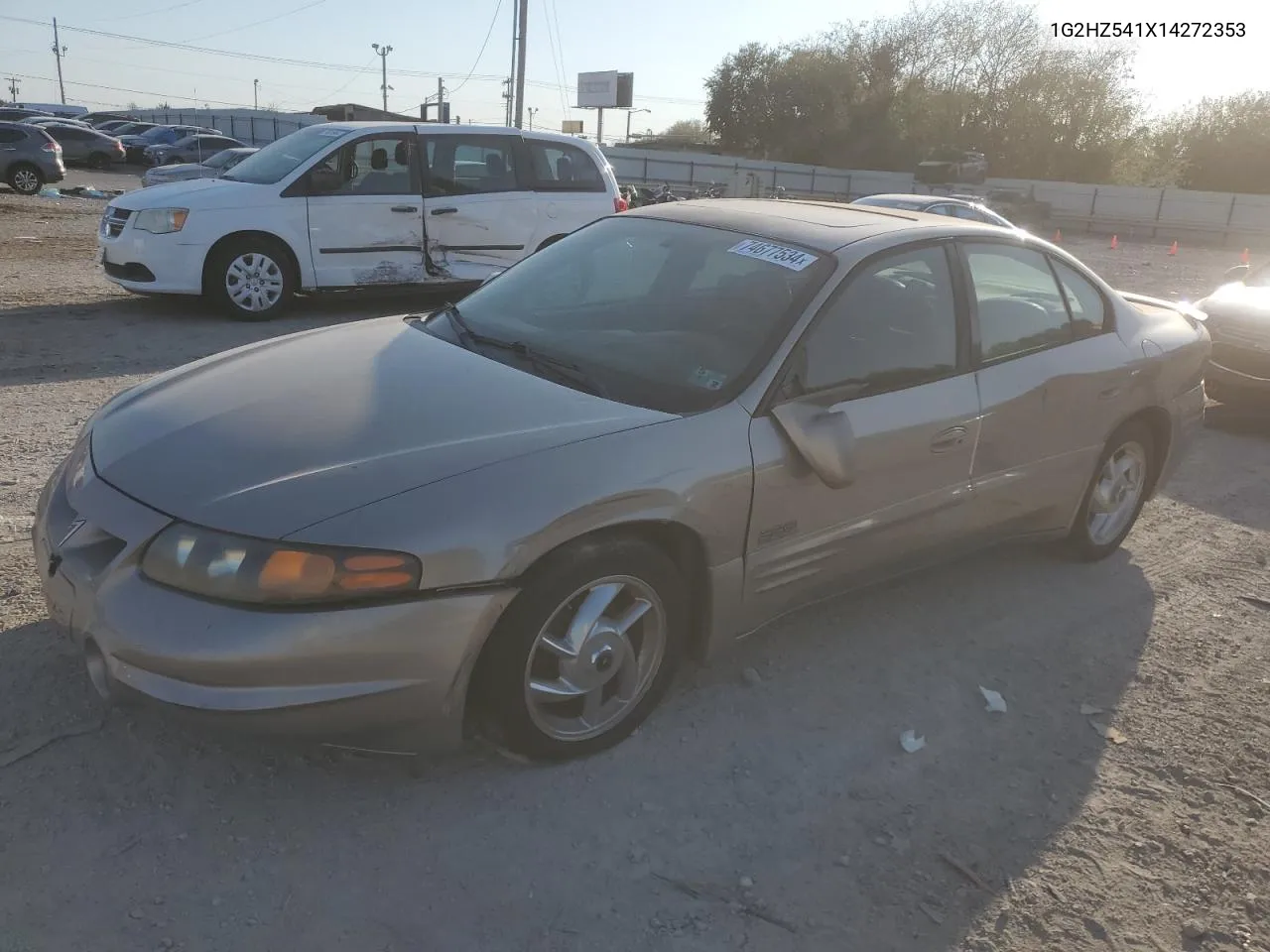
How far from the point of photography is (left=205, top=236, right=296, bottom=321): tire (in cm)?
887

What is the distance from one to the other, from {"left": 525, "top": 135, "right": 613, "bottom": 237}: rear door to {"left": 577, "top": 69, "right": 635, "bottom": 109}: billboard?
5323cm

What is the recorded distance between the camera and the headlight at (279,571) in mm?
2393

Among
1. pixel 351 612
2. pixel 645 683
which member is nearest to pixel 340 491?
pixel 351 612

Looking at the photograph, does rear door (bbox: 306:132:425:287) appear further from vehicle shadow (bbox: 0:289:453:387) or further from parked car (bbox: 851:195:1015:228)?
parked car (bbox: 851:195:1015:228)

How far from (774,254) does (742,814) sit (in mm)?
1865

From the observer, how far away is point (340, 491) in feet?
8.27

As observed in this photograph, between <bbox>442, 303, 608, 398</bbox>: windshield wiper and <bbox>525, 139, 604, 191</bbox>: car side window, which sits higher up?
<bbox>525, 139, 604, 191</bbox>: car side window

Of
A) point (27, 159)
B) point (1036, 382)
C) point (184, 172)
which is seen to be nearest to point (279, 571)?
point (1036, 382)

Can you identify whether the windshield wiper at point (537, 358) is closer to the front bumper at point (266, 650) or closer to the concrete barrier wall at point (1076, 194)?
the front bumper at point (266, 650)

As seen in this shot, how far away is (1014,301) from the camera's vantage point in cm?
407

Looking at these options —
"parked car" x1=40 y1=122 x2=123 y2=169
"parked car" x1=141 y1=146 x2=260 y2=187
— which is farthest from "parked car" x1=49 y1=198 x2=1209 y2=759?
"parked car" x1=40 y1=122 x2=123 y2=169

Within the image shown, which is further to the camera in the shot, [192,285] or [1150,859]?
[192,285]

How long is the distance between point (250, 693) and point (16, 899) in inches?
26.8

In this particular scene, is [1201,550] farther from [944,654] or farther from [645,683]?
[645,683]
